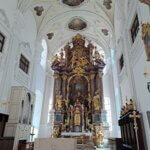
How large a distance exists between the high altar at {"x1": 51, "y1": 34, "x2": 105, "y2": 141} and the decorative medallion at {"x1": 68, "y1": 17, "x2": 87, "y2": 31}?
38.2 inches

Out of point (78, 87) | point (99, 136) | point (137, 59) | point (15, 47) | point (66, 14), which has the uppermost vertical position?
point (66, 14)

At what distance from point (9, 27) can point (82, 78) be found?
31.2ft

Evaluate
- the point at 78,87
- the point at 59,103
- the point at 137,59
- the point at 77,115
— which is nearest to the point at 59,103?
the point at 59,103

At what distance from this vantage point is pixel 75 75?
56.1ft

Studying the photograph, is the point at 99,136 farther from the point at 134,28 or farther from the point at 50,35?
the point at 50,35

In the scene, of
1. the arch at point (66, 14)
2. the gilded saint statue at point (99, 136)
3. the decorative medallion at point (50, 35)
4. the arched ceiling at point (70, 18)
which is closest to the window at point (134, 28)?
the arched ceiling at point (70, 18)

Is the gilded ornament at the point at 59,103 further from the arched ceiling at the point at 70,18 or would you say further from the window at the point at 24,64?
the arched ceiling at the point at 70,18

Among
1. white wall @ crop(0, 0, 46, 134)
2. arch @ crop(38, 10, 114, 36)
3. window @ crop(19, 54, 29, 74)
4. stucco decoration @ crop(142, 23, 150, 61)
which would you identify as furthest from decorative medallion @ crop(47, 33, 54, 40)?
stucco decoration @ crop(142, 23, 150, 61)

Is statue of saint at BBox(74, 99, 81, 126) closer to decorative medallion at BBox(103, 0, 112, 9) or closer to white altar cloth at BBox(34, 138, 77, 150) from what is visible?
decorative medallion at BBox(103, 0, 112, 9)

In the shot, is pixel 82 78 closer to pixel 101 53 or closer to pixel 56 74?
pixel 56 74

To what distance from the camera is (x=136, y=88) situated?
7.75 meters

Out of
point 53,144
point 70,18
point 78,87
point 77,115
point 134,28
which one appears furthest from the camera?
point 78,87

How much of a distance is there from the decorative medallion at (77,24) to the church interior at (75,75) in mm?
103

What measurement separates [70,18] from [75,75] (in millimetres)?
5765
